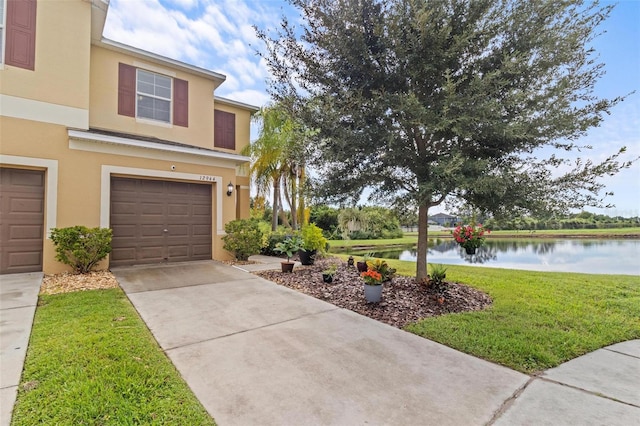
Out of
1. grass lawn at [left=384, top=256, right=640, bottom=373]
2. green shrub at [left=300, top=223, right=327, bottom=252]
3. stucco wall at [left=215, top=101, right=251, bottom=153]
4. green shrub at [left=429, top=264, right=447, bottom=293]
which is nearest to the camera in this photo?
grass lawn at [left=384, top=256, right=640, bottom=373]

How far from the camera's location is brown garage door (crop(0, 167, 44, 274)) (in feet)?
22.2

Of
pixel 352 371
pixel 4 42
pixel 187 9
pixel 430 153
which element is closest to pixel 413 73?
pixel 430 153

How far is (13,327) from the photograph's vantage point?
393cm

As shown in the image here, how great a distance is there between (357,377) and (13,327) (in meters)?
4.32

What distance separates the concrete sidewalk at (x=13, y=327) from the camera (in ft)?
8.45

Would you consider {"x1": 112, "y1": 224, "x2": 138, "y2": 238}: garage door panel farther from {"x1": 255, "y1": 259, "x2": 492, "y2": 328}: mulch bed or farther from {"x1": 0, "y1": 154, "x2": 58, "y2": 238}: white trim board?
{"x1": 255, "y1": 259, "x2": 492, "y2": 328}: mulch bed

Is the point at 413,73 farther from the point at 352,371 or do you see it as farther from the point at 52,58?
the point at 52,58

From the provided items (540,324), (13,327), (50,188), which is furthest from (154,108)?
(540,324)

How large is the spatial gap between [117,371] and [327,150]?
4194mm

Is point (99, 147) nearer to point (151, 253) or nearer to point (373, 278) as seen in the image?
point (151, 253)

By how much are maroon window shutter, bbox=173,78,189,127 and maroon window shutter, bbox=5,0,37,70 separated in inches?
138

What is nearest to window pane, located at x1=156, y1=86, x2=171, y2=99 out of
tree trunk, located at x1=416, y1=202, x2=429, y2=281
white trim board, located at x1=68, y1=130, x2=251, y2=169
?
white trim board, located at x1=68, y1=130, x2=251, y2=169

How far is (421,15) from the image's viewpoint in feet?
14.3

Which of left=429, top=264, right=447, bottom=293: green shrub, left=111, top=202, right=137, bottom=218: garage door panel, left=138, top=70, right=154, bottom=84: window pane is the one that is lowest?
left=429, top=264, right=447, bottom=293: green shrub
